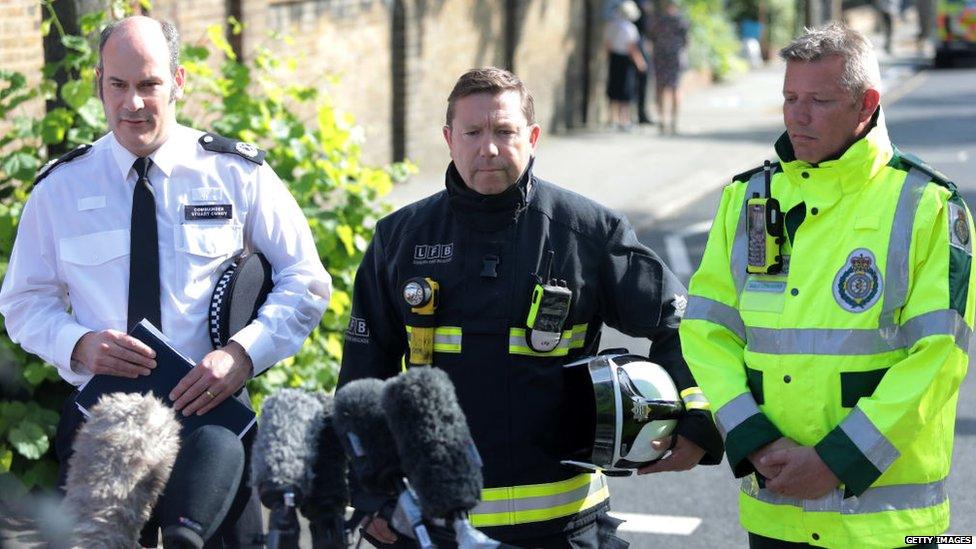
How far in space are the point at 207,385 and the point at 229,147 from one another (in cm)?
79

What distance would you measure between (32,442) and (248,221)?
2.07 metres

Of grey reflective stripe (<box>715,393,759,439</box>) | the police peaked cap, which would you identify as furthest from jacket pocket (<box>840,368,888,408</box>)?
the police peaked cap

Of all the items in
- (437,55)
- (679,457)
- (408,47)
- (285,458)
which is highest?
(285,458)

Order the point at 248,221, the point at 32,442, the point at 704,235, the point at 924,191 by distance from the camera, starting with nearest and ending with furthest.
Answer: the point at 924,191
the point at 248,221
the point at 32,442
the point at 704,235

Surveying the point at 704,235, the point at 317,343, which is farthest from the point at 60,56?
the point at 704,235

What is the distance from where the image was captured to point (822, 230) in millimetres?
3617

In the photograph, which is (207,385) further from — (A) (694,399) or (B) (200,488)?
(A) (694,399)

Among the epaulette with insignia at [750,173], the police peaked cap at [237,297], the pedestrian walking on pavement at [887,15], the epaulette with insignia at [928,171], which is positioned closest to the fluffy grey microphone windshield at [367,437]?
the police peaked cap at [237,297]

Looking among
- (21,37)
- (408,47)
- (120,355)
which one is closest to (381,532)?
(120,355)

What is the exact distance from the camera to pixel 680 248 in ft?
41.0

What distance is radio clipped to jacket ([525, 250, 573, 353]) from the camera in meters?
3.77

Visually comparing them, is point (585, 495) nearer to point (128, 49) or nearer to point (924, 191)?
point (924, 191)

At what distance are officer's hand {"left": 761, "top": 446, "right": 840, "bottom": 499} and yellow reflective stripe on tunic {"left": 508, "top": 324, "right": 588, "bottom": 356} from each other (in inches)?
23.5

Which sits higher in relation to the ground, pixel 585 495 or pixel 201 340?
pixel 201 340
